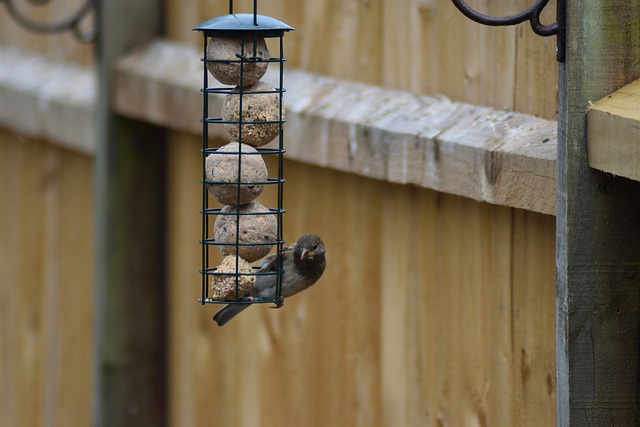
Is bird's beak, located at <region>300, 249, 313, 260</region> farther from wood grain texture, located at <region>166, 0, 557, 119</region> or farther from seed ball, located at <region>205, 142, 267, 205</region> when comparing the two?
wood grain texture, located at <region>166, 0, 557, 119</region>

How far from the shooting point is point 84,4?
4219 mm

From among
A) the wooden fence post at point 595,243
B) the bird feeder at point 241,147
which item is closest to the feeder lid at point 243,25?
the bird feeder at point 241,147

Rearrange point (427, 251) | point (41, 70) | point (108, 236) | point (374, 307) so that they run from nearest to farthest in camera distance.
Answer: point (427, 251) → point (374, 307) → point (108, 236) → point (41, 70)

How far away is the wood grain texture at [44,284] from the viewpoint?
459 centimetres

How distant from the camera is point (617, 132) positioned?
1.75 m

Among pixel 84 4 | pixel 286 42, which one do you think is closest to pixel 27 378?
pixel 84 4

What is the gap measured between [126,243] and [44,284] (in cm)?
101

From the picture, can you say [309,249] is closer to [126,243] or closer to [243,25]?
[243,25]

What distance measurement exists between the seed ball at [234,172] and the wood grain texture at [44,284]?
2373mm

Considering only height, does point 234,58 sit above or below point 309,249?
above

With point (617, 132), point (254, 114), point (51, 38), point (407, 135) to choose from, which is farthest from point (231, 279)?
point (51, 38)

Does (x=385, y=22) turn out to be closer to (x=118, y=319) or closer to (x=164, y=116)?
(x=164, y=116)

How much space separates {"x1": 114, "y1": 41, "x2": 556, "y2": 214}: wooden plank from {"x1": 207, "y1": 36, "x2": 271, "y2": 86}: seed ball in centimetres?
48

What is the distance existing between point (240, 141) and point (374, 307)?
900 mm
